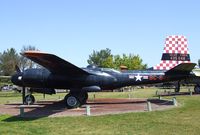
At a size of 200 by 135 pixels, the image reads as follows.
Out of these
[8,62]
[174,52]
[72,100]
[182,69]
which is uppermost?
[8,62]

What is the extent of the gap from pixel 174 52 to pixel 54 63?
10.1 meters

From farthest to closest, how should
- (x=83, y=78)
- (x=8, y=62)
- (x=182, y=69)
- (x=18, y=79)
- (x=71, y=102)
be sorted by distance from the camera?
(x=8, y=62) → (x=18, y=79) → (x=182, y=69) → (x=83, y=78) → (x=71, y=102)

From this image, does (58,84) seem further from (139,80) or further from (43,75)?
(139,80)

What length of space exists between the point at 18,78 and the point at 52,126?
10.1 metres

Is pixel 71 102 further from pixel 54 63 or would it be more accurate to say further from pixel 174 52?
pixel 174 52

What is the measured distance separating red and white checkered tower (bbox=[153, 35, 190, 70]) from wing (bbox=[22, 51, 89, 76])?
6963 millimetres

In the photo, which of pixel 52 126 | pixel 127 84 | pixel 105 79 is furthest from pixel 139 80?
pixel 52 126

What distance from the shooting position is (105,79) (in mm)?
22141

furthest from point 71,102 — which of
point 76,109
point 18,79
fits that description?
point 18,79

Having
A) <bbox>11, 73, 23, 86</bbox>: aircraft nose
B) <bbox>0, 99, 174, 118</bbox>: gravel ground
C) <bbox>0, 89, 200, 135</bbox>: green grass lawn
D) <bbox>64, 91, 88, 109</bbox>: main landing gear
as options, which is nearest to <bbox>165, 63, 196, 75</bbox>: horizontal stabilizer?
<bbox>0, 99, 174, 118</bbox>: gravel ground

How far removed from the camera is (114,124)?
45.0 feet

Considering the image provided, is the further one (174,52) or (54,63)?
(174,52)

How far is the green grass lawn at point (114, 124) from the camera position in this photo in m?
12.2

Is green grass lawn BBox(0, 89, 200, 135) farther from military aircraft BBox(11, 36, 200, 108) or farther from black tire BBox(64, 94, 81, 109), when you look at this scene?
military aircraft BBox(11, 36, 200, 108)
